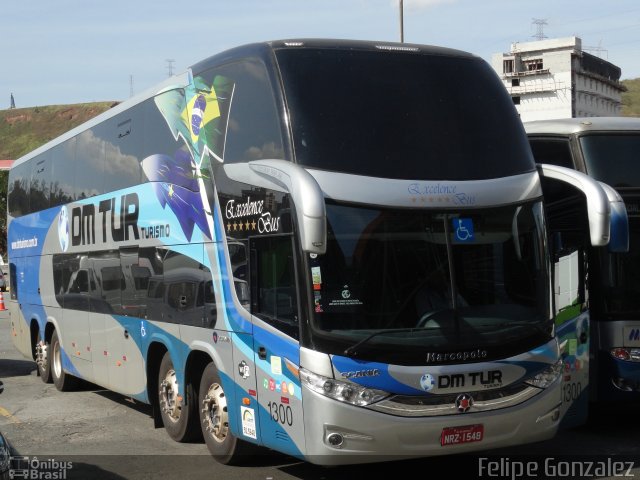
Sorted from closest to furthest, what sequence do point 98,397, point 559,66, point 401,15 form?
point 98,397 < point 401,15 < point 559,66

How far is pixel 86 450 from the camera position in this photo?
400 inches

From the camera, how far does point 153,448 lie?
10.3 meters

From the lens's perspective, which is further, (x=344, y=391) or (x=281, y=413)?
(x=281, y=413)

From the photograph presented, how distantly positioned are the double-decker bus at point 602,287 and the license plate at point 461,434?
2250mm

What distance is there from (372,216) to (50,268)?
909 centimetres

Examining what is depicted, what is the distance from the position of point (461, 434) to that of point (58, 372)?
9663 millimetres

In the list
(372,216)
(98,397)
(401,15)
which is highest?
(401,15)

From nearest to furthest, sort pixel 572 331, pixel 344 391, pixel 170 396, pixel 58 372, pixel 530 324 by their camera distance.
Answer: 1. pixel 344 391
2. pixel 530 324
3. pixel 572 331
4. pixel 170 396
5. pixel 58 372

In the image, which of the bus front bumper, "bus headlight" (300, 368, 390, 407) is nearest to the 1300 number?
the bus front bumper

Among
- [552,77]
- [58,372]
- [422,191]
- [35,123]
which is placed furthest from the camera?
[35,123]

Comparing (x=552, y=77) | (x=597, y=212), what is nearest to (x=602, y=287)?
(x=597, y=212)

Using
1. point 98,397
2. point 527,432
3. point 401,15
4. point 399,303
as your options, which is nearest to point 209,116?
point 399,303

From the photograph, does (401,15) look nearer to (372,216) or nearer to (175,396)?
(175,396)

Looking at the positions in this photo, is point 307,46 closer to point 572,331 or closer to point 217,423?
point 217,423
